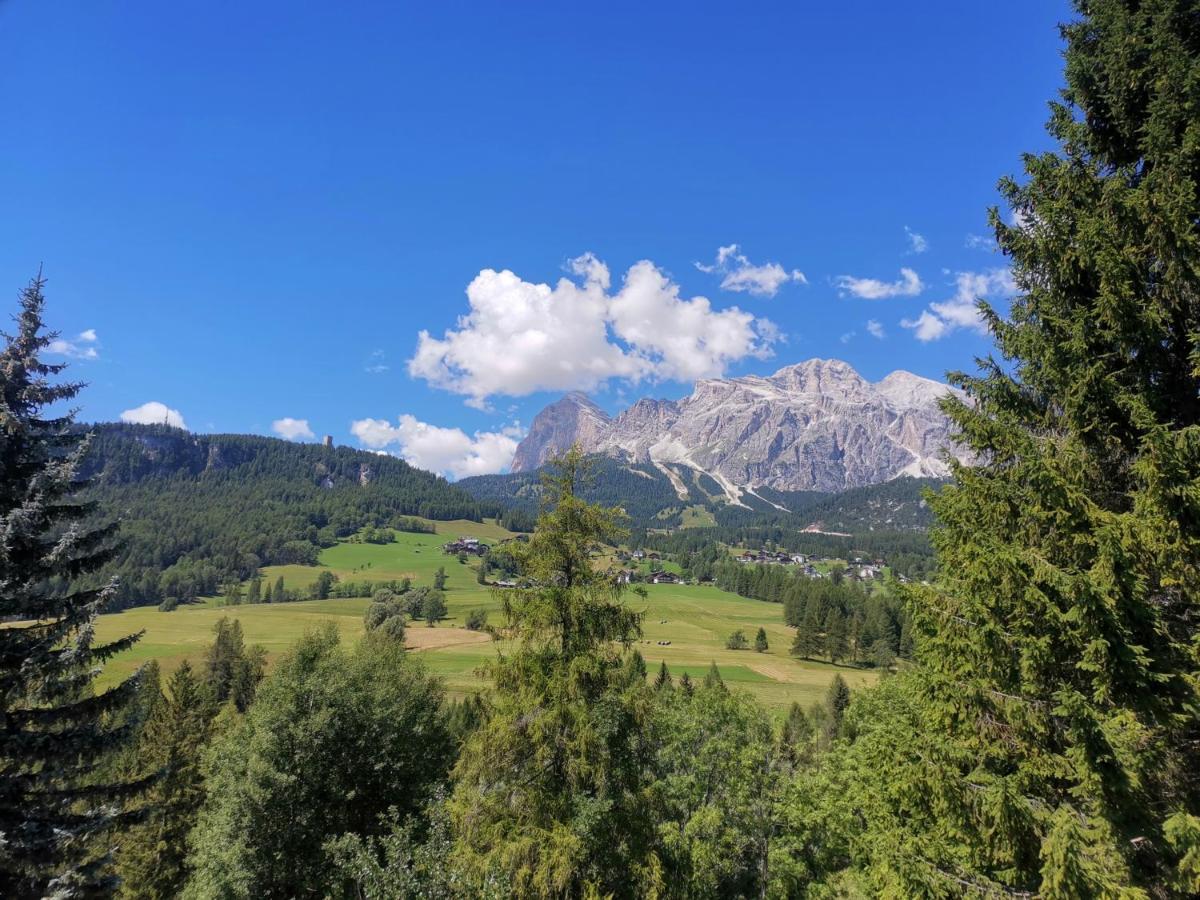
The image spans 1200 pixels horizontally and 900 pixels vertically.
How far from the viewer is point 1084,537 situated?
25.4 feet

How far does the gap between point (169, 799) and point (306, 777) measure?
1182 cm

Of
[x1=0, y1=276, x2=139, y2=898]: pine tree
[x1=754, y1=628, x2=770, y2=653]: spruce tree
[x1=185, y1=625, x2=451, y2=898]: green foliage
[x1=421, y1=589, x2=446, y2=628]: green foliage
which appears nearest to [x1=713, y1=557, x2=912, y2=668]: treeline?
[x1=754, y1=628, x2=770, y2=653]: spruce tree

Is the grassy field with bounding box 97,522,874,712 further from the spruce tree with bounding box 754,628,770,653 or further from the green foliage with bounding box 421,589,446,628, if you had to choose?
the green foliage with bounding box 421,589,446,628

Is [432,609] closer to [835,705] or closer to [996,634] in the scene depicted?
[835,705]

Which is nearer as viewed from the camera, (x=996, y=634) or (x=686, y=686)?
(x=996, y=634)

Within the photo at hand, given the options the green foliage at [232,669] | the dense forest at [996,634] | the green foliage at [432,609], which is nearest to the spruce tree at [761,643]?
the green foliage at [432,609]

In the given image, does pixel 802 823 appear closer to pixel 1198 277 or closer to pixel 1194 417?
pixel 1194 417

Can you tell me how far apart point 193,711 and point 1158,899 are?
45.7 meters

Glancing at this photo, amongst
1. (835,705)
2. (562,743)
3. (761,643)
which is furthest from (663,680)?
(761,643)

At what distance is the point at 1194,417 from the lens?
8.38 m

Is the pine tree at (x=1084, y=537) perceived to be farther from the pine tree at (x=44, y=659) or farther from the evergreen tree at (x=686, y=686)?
the evergreen tree at (x=686, y=686)

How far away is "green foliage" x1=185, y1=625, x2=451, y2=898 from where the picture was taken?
78.3 feet

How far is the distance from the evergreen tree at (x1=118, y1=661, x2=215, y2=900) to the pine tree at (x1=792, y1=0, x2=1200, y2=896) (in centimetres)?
3440

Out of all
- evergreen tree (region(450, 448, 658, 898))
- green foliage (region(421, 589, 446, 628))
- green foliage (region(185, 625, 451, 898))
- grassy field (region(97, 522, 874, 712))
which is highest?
evergreen tree (region(450, 448, 658, 898))
